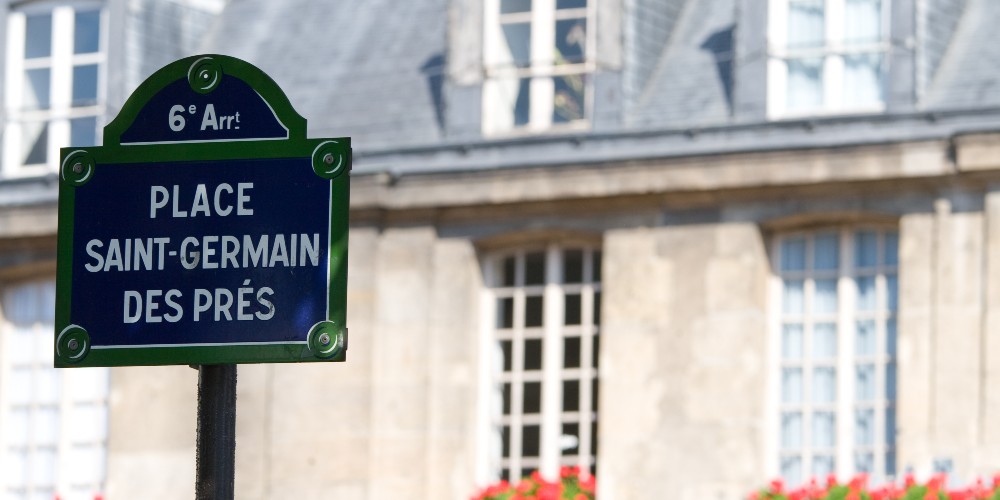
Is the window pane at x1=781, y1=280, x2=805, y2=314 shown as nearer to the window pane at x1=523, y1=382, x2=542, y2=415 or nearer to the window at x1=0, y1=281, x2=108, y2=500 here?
the window pane at x1=523, y1=382, x2=542, y2=415

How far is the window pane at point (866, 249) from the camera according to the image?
17172 millimetres

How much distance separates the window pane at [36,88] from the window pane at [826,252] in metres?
6.42

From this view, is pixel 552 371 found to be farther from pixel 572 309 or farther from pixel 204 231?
pixel 204 231

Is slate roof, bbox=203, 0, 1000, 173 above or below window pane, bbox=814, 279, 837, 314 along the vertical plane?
above

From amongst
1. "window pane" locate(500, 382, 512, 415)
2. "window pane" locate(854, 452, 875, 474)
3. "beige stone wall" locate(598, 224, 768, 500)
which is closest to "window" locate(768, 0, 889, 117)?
"beige stone wall" locate(598, 224, 768, 500)

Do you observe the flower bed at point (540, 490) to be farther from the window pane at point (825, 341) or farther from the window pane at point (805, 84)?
the window pane at point (805, 84)

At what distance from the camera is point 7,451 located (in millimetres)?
19906

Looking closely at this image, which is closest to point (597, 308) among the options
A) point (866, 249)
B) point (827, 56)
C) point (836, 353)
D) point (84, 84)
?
point (836, 353)

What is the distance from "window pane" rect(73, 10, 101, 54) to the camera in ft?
65.3

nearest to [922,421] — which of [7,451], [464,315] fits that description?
[464,315]

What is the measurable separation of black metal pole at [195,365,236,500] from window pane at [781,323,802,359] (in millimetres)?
12523

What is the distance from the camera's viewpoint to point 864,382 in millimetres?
17172

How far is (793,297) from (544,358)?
196cm

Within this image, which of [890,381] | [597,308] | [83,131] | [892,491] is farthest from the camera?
[83,131]
